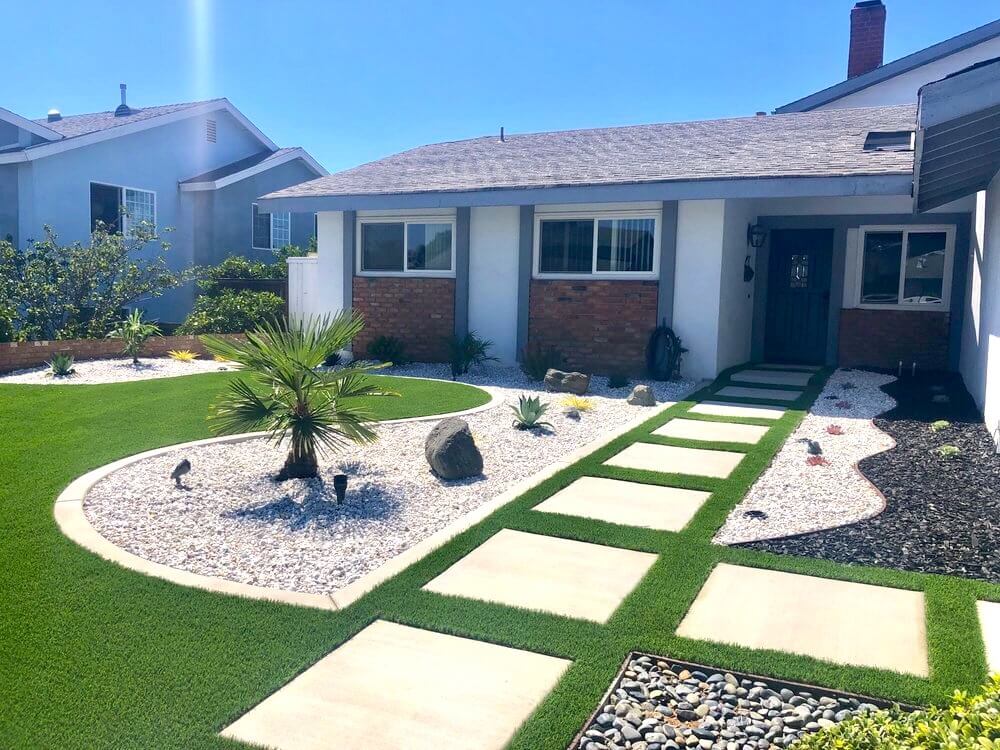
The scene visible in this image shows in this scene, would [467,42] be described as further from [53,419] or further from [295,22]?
[53,419]

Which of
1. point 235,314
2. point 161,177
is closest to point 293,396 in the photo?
point 235,314

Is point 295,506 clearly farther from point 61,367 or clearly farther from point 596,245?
point 596,245

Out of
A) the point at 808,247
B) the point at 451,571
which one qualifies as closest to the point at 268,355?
the point at 451,571

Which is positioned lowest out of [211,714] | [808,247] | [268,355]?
[211,714]

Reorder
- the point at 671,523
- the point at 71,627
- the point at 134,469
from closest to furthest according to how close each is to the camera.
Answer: the point at 71,627
the point at 671,523
the point at 134,469

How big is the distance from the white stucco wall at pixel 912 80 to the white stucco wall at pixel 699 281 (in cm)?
1018

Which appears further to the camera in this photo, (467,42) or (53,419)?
(467,42)

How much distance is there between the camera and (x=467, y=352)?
1267cm

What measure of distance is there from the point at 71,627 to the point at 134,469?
3.09m

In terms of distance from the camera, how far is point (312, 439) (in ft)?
20.3

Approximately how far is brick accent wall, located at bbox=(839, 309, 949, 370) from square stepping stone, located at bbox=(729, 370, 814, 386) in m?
1.15

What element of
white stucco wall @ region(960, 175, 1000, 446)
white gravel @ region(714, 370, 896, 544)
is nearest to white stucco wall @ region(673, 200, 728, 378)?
white gravel @ region(714, 370, 896, 544)

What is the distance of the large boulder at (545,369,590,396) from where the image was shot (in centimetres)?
1099

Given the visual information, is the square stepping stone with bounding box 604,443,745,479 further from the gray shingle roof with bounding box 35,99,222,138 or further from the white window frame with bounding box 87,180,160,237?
the gray shingle roof with bounding box 35,99,222,138
